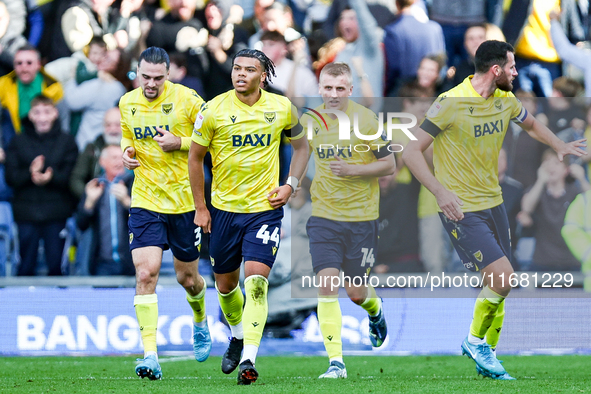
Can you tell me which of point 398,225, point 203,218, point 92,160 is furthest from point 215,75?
point 203,218

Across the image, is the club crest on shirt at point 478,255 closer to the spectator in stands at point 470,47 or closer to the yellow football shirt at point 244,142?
the yellow football shirt at point 244,142

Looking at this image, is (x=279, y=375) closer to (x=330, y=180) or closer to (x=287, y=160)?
(x=330, y=180)

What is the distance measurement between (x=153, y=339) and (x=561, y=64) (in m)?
6.38

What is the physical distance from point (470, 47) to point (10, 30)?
5.74 meters

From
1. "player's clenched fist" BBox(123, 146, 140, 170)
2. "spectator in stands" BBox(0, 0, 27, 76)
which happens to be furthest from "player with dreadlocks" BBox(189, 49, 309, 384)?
"spectator in stands" BBox(0, 0, 27, 76)

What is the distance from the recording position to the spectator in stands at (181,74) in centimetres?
1009

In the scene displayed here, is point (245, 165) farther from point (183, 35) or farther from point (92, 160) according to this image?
point (183, 35)

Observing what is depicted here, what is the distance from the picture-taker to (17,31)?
10617mm

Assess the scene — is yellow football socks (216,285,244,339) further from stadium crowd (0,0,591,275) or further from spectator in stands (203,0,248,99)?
spectator in stands (203,0,248,99)

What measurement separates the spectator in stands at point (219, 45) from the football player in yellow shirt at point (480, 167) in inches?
144

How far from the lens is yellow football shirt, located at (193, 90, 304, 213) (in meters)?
6.60

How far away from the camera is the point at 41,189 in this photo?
10008mm

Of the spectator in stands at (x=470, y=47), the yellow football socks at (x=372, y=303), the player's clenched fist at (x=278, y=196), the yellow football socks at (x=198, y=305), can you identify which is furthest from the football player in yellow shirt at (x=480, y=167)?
the spectator in stands at (x=470, y=47)

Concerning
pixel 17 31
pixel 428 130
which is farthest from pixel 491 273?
pixel 17 31
